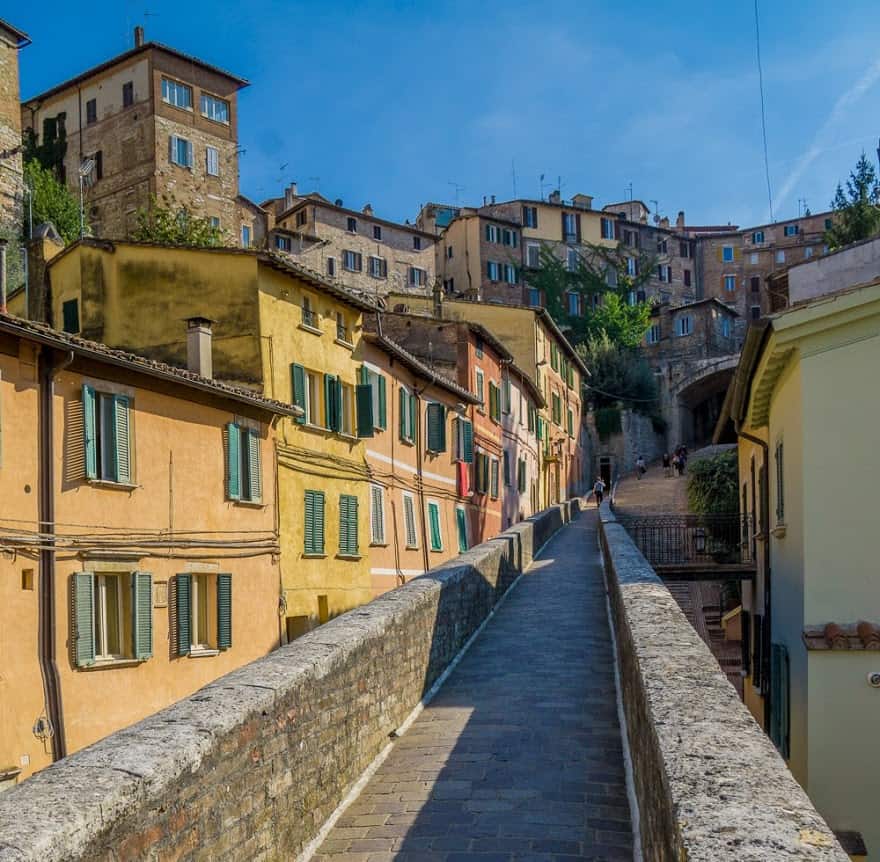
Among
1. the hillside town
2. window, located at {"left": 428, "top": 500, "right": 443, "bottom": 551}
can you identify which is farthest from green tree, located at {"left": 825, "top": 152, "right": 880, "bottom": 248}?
window, located at {"left": 428, "top": 500, "right": 443, "bottom": 551}

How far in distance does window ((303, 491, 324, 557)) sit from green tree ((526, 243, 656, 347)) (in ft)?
153

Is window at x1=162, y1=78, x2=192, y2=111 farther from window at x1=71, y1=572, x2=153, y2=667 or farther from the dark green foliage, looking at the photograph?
window at x1=71, y1=572, x2=153, y2=667

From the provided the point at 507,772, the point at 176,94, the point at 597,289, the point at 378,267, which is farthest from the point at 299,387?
the point at 597,289

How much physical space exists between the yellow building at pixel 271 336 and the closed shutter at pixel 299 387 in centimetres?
2

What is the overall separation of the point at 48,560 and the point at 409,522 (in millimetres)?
14827

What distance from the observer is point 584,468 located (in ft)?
205

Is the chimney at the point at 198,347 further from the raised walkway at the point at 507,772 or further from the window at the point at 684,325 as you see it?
the window at the point at 684,325

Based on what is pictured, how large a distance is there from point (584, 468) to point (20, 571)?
51.0 meters

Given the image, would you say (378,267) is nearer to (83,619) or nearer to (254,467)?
(254,467)

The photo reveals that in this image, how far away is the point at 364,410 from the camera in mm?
24047

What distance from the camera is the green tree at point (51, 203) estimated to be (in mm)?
43594

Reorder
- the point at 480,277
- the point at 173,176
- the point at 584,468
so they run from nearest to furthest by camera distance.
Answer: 1. the point at 173,176
2. the point at 584,468
3. the point at 480,277

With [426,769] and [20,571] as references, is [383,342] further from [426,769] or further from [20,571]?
[426,769]


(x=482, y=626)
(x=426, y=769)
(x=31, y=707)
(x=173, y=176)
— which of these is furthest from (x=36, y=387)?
(x=173, y=176)
